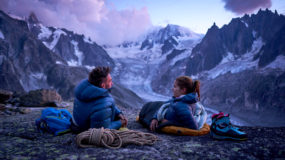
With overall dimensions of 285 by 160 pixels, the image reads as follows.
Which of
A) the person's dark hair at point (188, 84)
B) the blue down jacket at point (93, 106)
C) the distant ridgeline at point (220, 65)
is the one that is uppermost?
the distant ridgeline at point (220, 65)

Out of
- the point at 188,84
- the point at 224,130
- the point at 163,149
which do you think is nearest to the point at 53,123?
the point at 163,149

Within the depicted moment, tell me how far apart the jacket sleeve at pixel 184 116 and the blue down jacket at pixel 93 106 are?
1607 mm

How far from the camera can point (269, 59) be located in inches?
4067

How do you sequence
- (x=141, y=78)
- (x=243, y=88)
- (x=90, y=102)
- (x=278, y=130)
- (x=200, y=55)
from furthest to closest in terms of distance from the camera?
(x=141, y=78)
(x=200, y=55)
(x=243, y=88)
(x=278, y=130)
(x=90, y=102)

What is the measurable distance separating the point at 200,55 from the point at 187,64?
43.2 ft

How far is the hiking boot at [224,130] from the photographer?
407 cm

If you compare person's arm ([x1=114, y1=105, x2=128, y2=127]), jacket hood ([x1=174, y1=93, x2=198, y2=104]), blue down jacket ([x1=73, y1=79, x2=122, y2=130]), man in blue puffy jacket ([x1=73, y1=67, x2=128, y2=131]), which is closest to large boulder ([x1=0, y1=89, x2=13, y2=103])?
man in blue puffy jacket ([x1=73, y1=67, x2=128, y2=131])

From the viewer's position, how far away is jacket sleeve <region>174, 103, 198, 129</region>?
4.61 meters

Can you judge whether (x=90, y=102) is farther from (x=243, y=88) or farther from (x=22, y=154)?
(x=243, y=88)

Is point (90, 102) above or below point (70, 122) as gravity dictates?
above

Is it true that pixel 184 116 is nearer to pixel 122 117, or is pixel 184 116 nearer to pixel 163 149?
pixel 163 149

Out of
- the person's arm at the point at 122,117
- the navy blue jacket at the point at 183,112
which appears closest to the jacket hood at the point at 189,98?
the navy blue jacket at the point at 183,112

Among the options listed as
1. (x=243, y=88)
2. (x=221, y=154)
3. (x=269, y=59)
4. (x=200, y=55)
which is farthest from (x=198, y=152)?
(x=200, y=55)

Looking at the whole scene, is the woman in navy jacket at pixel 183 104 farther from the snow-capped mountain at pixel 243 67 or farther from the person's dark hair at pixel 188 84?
the snow-capped mountain at pixel 243 67
